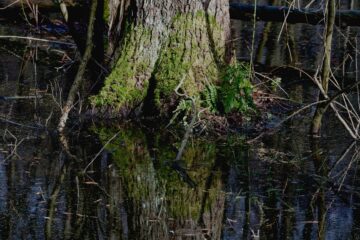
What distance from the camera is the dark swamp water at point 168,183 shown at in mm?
7418

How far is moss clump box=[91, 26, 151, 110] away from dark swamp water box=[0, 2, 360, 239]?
1.22 ft

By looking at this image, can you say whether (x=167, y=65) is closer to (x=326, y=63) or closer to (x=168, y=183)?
(x=326, y=63)

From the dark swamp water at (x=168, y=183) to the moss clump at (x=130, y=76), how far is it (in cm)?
37

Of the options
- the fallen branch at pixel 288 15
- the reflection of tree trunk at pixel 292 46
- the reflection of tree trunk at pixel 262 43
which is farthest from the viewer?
the reflection of tree trunk at pixel 262 43

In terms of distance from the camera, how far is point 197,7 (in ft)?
36.7

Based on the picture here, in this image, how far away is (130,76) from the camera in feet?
37.1

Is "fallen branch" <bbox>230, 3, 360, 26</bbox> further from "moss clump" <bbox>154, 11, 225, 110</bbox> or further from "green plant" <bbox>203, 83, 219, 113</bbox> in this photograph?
"green plant" <bbox>203, 83, 219, 113</bbox>

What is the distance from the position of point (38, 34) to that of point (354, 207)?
1077 cm

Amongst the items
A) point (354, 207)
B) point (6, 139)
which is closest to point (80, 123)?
point (6, 139)

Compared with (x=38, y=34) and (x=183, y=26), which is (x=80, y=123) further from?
(x=38, y=34)

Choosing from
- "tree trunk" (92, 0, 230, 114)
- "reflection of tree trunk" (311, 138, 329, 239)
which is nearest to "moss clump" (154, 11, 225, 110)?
"tree trunk" (92, 0, 230, 114)

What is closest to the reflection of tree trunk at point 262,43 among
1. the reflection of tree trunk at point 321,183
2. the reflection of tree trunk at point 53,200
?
the reflection of tree trunk at point 321,183

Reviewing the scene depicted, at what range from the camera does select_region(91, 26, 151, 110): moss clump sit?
36.8 ft

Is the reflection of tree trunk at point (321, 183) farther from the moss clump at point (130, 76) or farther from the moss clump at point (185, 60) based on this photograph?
the moss clump at point (130, 76)
